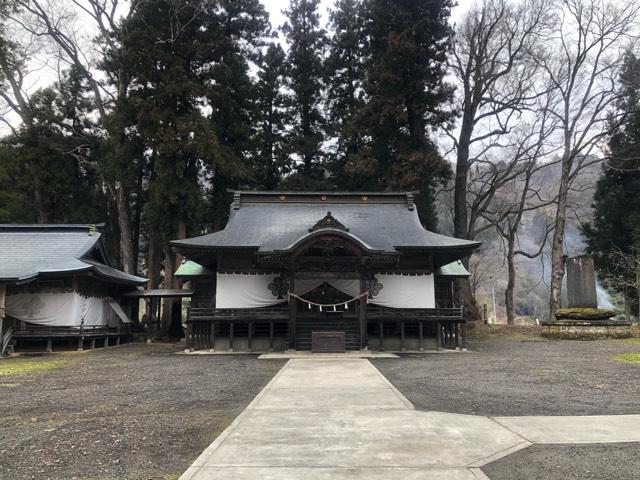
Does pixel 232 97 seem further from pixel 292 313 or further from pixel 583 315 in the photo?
pixel 583 315

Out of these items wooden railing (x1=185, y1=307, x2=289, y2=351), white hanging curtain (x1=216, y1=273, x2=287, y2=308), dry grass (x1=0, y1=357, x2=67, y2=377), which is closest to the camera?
dry grass (x1=0, y1=357, x2=67, y2=377)

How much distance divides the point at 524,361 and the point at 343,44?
81.3ft

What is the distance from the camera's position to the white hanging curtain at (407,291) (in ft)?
58.3

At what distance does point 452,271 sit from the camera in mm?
19219

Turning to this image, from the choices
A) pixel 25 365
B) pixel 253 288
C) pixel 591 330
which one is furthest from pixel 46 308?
pixel 591 330

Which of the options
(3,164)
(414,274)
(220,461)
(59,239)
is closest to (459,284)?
(414,274)

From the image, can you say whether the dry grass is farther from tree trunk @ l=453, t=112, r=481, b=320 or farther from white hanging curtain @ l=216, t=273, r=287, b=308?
tree trunk @ l=453, t=112, r=481, b=320

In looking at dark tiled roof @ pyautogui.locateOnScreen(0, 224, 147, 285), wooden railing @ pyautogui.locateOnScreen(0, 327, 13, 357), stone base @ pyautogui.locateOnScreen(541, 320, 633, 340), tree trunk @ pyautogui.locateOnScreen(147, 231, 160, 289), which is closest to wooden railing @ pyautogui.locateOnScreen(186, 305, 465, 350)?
dark tiled roof @ pyautogui.locateOnScreen(0, 224, 147, 285)

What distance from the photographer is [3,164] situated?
28.1 m

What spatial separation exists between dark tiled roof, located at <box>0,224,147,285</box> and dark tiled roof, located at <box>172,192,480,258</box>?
16.0ft

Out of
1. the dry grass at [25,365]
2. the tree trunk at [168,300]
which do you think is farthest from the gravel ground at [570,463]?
the tree trunk at [168,300]

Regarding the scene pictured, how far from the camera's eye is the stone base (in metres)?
18.6

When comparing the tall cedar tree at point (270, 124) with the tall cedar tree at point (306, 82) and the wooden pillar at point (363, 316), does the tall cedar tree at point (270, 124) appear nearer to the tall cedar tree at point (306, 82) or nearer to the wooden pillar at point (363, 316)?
the tall cedar tree at point (306, 82)

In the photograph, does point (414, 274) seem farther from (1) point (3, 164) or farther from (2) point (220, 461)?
(1) point (3, 164)
